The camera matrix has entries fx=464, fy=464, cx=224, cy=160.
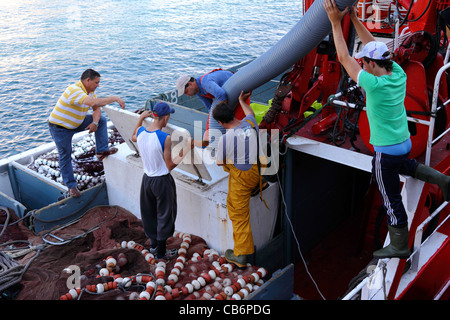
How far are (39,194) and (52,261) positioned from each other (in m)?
2.96

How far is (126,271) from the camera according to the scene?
5578mm

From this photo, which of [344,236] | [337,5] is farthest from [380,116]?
[344,236]

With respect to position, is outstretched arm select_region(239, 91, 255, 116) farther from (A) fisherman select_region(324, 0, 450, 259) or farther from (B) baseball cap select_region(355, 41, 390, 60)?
(B) baseball cap select_region(355, 41, 390, 60)

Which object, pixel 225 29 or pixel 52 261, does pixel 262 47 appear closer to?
pixel 225 29

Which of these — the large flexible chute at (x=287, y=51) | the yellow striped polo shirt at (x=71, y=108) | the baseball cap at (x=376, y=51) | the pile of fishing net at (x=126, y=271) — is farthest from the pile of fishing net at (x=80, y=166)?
the baseball cap at (x=376, y=51)

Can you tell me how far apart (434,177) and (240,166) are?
203cm

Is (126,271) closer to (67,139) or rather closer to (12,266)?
(12,266)

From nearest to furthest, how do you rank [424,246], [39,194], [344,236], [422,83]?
[422,83] → [424,246] → [344,236] → [39,194]

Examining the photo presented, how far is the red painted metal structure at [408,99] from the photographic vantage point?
4.88 metres

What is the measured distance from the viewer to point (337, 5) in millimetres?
4082

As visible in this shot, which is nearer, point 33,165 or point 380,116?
point 380,116

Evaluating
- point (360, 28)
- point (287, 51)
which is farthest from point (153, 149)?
point (360, 28)

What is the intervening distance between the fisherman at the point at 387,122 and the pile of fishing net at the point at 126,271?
183cm

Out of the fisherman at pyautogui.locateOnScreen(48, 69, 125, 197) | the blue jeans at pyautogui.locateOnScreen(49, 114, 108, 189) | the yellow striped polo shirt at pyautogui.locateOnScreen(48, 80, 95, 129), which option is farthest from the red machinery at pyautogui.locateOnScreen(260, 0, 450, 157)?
the yellow striped polo shirt at pyautogui.locateOnScreen(48, 80, 95, 129)
